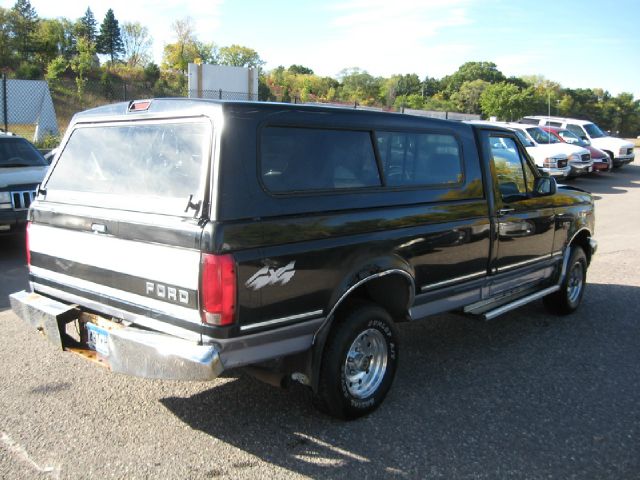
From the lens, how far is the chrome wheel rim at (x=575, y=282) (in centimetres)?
606

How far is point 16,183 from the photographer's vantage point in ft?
25.5

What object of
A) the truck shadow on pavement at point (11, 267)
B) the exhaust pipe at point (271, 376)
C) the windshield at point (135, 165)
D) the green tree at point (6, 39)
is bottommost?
the truck shadow on pavement at point (11, 267)

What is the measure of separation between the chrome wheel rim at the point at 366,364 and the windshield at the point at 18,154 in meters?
7.08

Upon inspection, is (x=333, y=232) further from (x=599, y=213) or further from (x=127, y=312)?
(x=599, y=213)

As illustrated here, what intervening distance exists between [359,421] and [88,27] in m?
110

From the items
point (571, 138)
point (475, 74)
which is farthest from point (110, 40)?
point (571, 138)

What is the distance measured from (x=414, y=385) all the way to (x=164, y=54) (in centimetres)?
9170

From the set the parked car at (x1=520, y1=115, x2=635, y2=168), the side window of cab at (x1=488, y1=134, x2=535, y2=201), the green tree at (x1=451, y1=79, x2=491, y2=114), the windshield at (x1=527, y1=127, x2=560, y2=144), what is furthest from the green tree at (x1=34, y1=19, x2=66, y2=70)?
the side window of cab at (x1=488, y1=134, x2=535, y2=201)

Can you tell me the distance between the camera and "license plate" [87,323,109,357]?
3324 millimetres

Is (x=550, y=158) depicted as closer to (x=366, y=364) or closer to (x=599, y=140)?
(x=599, y=140)

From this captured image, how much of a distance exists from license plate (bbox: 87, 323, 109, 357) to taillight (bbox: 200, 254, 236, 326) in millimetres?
796

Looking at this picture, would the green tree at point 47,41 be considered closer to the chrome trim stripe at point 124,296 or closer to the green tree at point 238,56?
the green tree at point 238,56

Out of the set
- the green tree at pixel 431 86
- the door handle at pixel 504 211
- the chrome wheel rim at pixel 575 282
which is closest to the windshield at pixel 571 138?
the chrome wheel rim at pixel 575 282

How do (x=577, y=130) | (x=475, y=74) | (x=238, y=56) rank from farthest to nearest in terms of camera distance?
(x=475, y=74) → (x=238, y=56) → (x=577, y=130)
